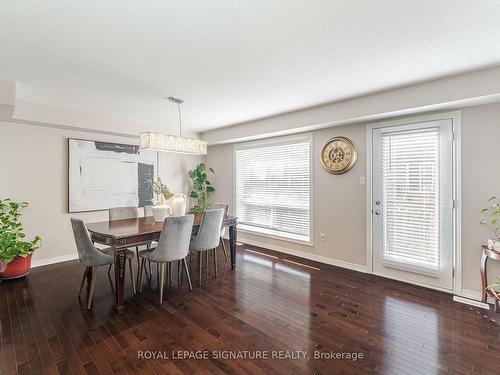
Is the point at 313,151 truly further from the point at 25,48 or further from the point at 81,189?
the point at 81,189

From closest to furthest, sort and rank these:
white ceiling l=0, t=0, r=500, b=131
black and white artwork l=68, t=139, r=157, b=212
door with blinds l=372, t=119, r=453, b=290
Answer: white ceiling l=0, t=0, r=500, b=131, door with blinds l=372, t=119, r=453, b=290, black and white artwork l=68, t=139, r=157, b=212

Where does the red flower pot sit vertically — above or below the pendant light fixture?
below

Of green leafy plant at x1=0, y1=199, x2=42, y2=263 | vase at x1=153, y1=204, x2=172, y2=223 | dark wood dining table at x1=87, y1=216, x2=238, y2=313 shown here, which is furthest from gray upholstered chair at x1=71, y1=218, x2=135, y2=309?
green leafy plant at x1=0, y1=199, x2=42, y2=263

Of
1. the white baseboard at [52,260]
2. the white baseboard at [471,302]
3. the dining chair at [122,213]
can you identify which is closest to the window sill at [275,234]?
the white baseboard at [471,302]

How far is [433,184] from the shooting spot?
3109 mm

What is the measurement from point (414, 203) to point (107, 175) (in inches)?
195

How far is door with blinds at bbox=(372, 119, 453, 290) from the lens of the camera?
9.98 ft

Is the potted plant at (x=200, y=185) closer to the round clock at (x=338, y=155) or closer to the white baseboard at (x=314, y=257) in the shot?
the white baseboard at (x=314, y=257)

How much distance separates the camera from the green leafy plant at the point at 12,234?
327 centimetres

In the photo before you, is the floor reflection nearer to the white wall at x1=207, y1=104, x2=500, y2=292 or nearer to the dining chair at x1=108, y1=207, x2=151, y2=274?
the white wall at x1=207, y1=104, x2=500, y2=292

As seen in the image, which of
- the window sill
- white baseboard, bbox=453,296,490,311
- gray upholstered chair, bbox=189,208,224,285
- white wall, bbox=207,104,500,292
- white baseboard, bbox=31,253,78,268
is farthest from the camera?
the window sill

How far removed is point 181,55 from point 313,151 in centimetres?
268

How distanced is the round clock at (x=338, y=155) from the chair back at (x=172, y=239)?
240 cm

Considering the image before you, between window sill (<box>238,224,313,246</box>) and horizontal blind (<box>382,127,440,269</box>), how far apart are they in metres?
1.32
